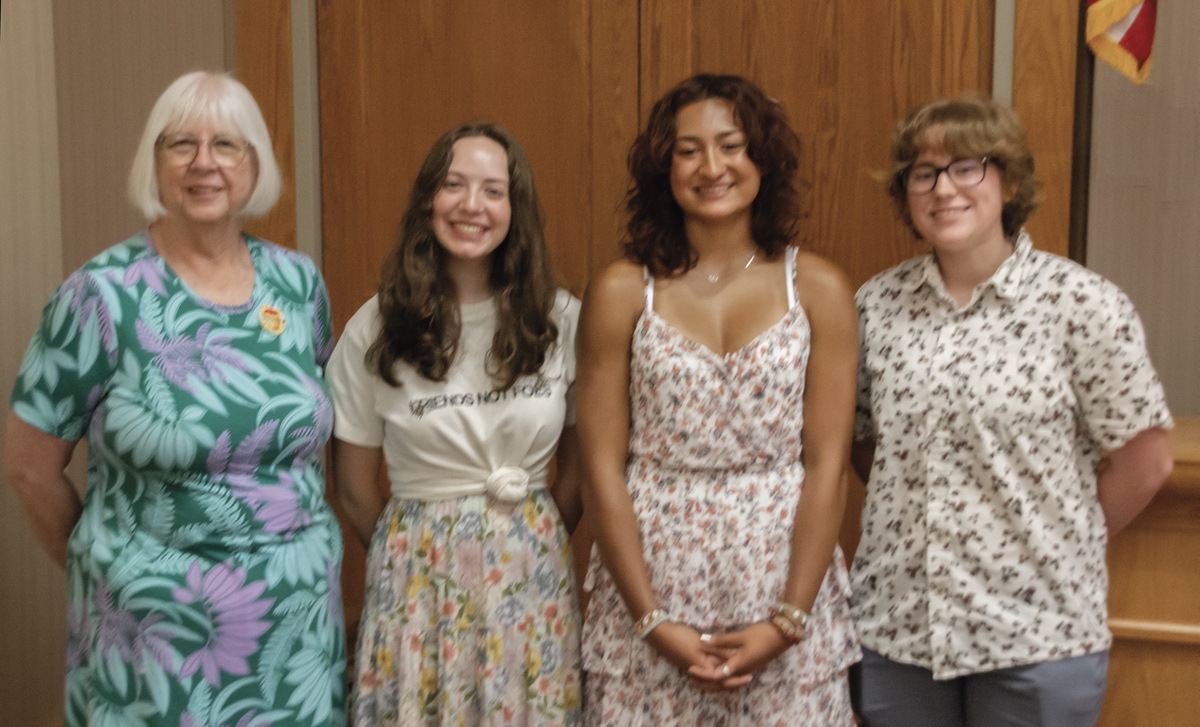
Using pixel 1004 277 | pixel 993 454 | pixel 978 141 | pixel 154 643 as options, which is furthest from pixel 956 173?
pixel 154 643

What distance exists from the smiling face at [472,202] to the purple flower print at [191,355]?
1.21 feet

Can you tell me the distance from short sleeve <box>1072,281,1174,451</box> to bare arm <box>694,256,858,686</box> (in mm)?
326

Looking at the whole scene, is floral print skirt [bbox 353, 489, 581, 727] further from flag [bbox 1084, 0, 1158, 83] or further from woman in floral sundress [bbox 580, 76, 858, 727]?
flag [bbox 1084, 0, 1158, 83]

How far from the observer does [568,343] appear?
1.94 meters

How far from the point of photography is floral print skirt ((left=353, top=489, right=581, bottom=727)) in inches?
70.9

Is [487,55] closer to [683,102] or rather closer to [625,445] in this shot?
[683,102]

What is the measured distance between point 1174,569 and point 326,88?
2.03 meters

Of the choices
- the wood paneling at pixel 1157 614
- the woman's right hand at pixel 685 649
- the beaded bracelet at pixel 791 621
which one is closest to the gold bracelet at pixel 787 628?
the beaded bracelet at pixel 791 621

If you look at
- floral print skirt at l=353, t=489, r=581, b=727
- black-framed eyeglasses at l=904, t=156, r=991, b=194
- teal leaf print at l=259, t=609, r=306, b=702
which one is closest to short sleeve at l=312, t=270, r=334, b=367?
floral print skirt at l=353, t=489, r=581, b=727

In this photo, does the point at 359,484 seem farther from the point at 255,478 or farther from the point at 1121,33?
the point at 1121,33

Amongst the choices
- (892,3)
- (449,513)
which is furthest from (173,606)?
(892,3)

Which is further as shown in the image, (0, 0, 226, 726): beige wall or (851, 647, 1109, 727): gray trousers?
(0, 0, 226, 726): beige wall

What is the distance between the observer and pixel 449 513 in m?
1.83

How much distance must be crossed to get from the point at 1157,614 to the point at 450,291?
4.34ft
